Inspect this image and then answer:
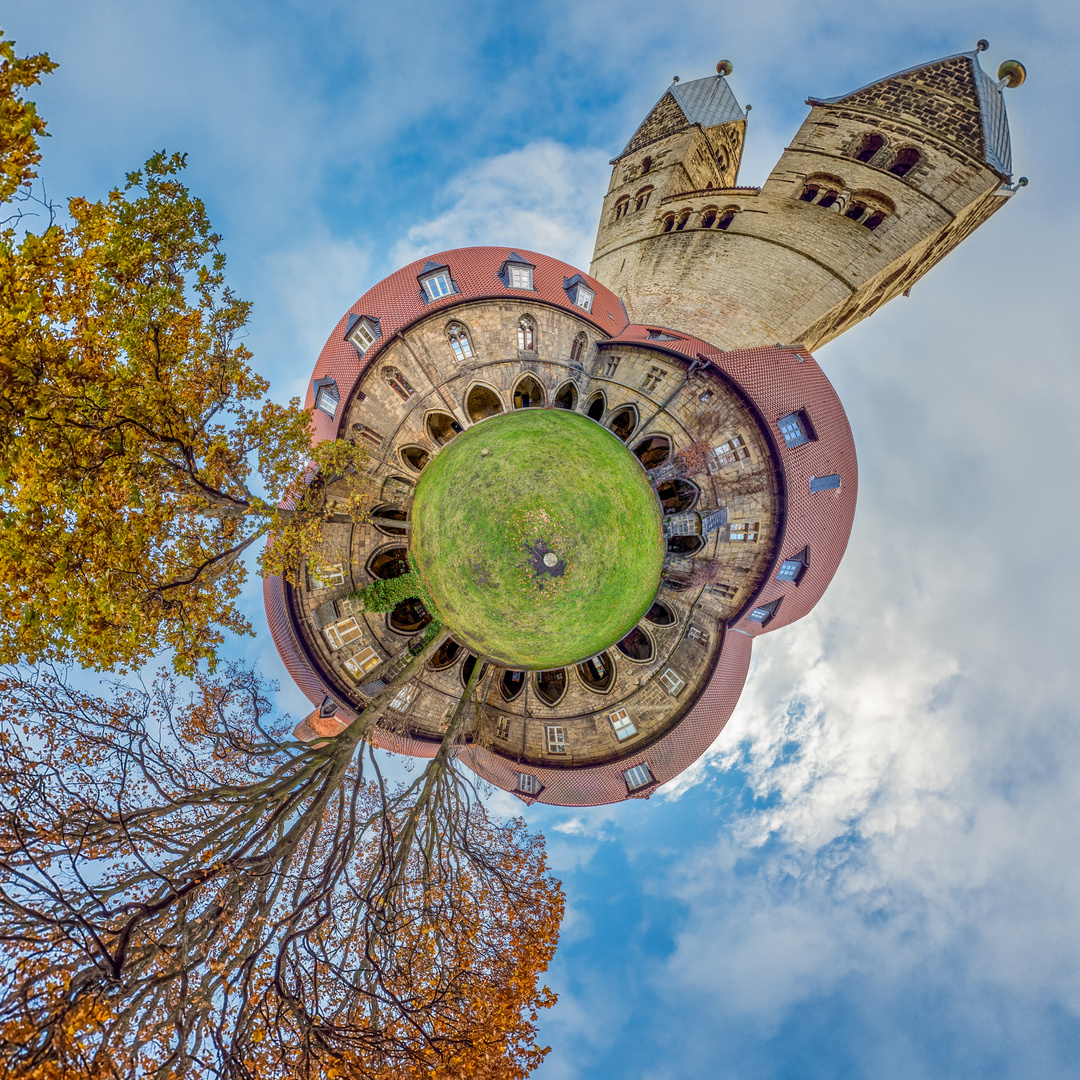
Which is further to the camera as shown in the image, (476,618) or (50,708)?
(476,618)

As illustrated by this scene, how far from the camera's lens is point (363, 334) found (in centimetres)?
1670

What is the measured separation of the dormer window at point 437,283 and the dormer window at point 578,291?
368cm

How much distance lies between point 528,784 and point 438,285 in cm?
1701

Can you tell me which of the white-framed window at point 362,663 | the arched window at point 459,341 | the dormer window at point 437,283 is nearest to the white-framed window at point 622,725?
the white-framed window at point 362,663

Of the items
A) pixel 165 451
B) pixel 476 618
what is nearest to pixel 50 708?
pixel 165 451

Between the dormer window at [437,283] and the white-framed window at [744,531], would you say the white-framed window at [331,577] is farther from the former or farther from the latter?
the white-framed window at [744,531]

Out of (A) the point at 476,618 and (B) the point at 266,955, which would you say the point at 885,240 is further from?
(B) the point at 266,955

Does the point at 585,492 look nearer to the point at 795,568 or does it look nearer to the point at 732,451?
the point at 732,451

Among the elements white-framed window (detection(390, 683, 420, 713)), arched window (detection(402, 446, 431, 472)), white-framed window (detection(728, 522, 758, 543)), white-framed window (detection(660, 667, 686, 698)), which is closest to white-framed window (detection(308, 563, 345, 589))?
arched window (detection(402, 446, 431, 472))

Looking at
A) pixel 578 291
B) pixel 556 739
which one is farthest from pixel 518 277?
pixel 556 739

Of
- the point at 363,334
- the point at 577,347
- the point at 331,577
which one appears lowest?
the point at 331,577

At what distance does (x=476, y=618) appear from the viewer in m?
14.9

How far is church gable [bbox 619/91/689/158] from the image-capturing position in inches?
969

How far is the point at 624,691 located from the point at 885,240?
1907 cm
